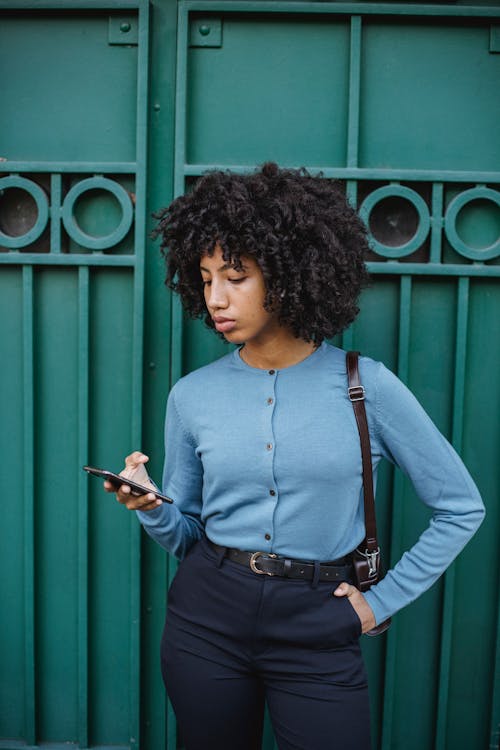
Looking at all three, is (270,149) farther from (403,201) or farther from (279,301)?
(279,301)

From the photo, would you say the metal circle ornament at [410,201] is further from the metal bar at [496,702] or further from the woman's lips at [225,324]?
the metal bar at [496,702]

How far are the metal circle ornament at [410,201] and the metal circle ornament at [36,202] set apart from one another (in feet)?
3.59

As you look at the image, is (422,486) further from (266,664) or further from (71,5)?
(71,5)

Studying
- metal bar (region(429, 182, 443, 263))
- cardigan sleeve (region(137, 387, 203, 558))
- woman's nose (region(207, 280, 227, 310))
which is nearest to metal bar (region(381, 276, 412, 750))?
metal bar (region(429, 182, 443, 263))

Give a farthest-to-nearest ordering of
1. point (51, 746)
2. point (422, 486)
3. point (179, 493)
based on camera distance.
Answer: point (51, 746) < point (179, 493) < point (422, 486)

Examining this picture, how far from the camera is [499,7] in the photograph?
2.06 metres

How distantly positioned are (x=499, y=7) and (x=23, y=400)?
2.11 m

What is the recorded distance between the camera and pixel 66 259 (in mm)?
2166

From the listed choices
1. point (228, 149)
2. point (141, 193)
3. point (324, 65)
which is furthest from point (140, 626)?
point (324, 65)

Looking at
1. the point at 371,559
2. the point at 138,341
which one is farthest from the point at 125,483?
the point at 138,341

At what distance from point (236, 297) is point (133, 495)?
0.54 meters

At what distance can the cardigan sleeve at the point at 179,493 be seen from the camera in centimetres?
166

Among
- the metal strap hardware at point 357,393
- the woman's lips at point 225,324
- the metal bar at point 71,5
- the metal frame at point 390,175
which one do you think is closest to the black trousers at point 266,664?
the metal strap hardware at point 357,393

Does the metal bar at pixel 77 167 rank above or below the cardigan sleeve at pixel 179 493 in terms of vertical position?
above
